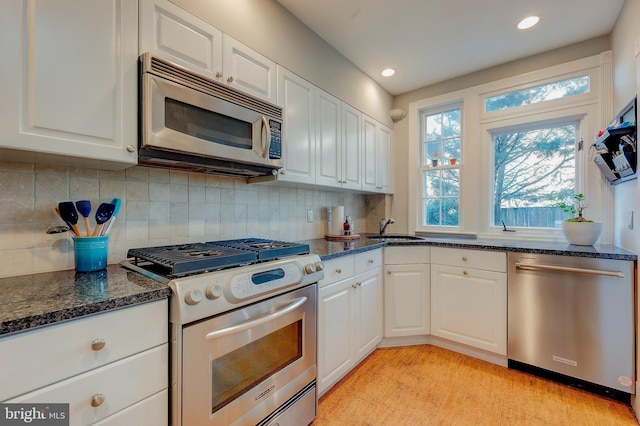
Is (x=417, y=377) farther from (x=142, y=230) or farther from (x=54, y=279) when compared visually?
(x=54, y=279)

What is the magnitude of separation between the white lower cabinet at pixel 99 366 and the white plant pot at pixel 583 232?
280 cm

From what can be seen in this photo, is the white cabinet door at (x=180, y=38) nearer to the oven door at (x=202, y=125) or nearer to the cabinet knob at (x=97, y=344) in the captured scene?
the oven door at (x=202, y=125)

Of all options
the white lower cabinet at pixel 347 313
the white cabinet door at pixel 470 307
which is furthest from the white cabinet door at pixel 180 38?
the white cabinet door at pixel 470 307

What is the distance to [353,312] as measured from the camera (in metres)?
2.10

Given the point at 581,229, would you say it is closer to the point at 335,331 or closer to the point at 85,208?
the point at 335,331

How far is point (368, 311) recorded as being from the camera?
2.29 meters

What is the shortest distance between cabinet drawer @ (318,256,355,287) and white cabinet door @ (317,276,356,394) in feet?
0.12

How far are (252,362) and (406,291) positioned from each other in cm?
165

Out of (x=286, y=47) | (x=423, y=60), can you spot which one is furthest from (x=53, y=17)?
(x=423, y=60)

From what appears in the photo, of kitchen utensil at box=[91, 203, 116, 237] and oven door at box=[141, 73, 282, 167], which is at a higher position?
oven door at box=[141, 73, 282, 167]

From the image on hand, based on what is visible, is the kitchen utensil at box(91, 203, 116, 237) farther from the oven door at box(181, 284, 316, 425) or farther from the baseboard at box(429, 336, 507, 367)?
the baseboard at box(429, 336, 507, 367)

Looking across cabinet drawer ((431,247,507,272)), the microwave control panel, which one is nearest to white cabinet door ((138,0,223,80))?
the microwave control panel

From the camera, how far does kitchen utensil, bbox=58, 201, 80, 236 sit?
Result: 1196mm

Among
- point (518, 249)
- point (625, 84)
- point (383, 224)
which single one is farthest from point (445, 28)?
point (383, 224)
